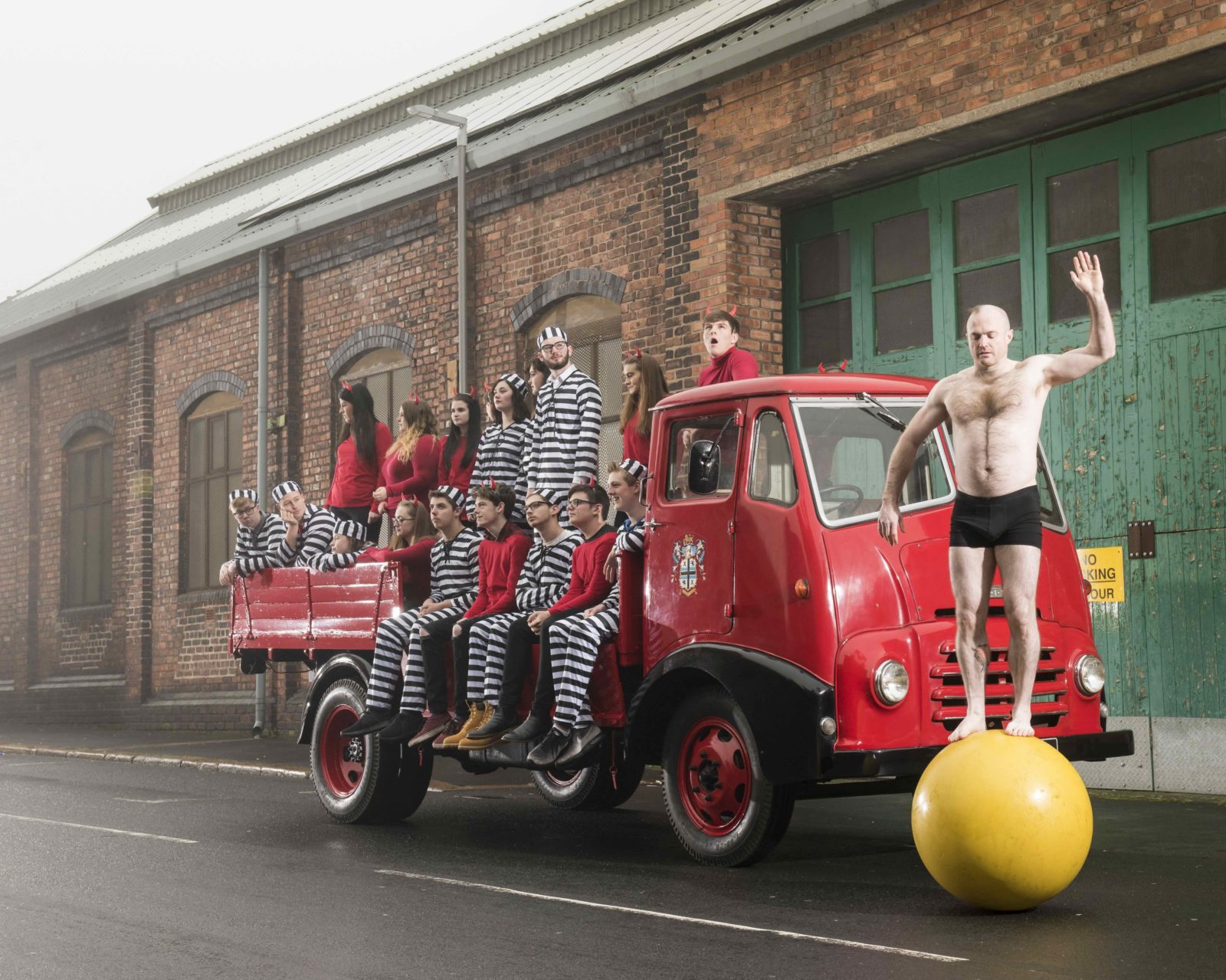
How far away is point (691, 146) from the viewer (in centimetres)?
1473

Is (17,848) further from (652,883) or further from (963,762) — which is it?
(963,762)

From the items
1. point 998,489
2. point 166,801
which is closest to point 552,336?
point 998,489

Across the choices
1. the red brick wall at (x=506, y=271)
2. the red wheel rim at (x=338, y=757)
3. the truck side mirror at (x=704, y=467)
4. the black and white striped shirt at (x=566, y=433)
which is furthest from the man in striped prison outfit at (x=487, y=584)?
the red brick wall at (x=506, y=271)

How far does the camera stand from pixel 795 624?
7.71 metres

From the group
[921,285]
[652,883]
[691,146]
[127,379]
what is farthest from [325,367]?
[652,883]

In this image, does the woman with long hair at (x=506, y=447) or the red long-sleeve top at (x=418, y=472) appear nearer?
the woman with long hair at (x=506, y=447)

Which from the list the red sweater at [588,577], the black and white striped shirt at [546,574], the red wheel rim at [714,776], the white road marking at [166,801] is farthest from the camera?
the white road marking at [166,801]

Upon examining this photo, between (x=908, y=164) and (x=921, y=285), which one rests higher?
(x=908, y=164)

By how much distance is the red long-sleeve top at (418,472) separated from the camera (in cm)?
1176

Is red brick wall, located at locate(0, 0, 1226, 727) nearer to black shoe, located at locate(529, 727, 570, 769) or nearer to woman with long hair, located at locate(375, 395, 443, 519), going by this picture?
woman with long hair, located at locate(375, 395, 443, 519)

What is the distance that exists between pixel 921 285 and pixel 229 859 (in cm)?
753

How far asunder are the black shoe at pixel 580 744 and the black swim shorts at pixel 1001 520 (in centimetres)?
251

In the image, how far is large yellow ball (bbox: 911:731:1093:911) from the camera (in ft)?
20.8

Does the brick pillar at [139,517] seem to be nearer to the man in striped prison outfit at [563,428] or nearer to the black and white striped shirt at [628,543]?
the man in striped prison outfit at [563,428]
